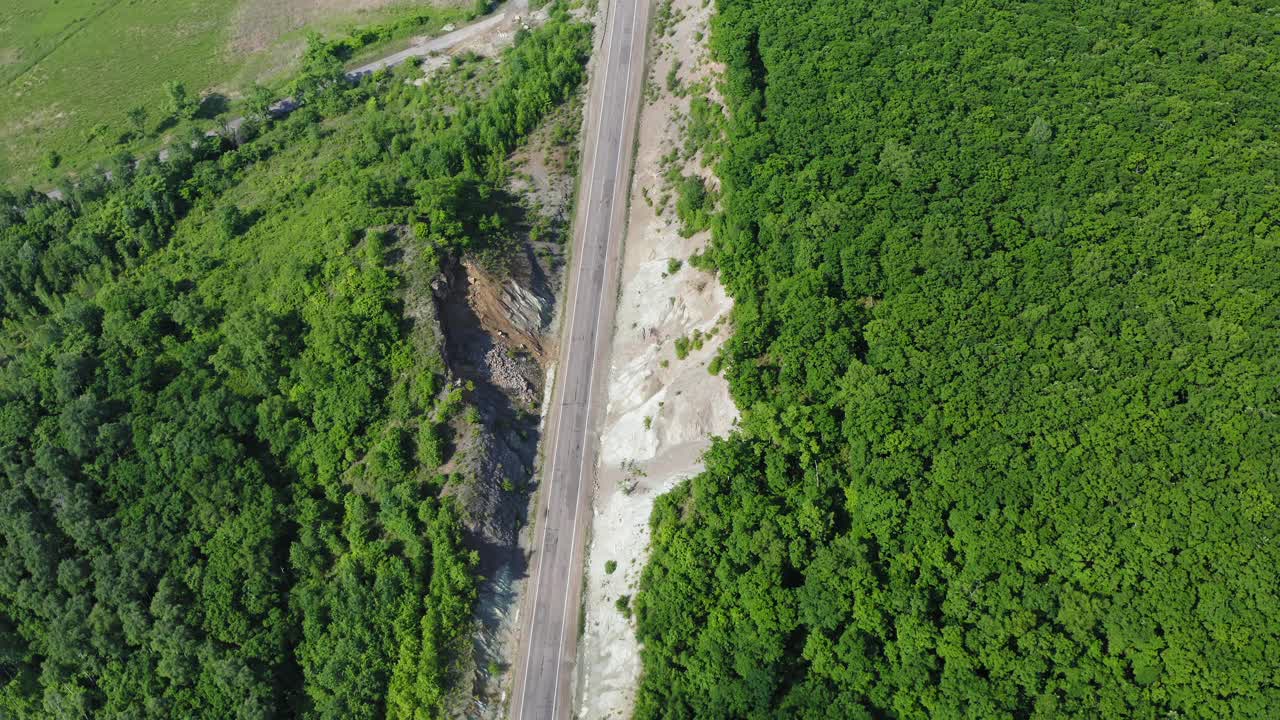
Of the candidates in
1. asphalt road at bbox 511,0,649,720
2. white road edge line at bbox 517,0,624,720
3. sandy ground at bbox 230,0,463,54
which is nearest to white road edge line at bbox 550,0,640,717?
asphalt road at bbox 511,0,649,720

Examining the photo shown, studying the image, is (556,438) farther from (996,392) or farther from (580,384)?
(996,392)

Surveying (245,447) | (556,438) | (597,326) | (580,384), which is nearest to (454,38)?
(597,326)

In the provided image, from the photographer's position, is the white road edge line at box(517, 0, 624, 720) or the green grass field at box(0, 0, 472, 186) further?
the green grass field at box(0, 0, 472, 186)

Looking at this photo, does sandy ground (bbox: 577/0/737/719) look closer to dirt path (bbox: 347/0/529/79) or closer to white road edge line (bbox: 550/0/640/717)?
white road edge line (bbox: 550/0/640/717)

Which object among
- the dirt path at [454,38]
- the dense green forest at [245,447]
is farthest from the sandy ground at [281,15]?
the dense green forest at [245,447]

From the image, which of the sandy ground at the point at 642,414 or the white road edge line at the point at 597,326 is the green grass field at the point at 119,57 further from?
the sandy ground at the point at 642,414

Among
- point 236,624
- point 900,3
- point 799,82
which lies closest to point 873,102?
point 799,82

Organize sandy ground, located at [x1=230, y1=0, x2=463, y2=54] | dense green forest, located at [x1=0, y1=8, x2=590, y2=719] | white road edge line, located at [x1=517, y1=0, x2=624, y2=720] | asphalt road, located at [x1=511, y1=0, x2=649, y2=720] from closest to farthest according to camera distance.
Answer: dense green forest, located at [x1=0, y1=8, x2=590, y2=719]
white road edge line, located at [x1=517, y1=0, x2=624, y2=720]
asphalt road, located at [x1=511, y1=0, x2=649, y2=720]
sandy ground, located at [x1=230, y1=0, x2=463, y2=54]
